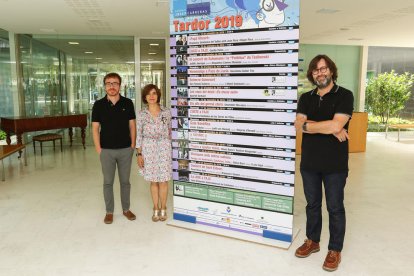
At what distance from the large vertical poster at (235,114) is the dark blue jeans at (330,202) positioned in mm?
253

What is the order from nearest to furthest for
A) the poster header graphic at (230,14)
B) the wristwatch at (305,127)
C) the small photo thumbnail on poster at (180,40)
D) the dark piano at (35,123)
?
the wristwatch at (305,127) < the poster header graphic at (230,14) < the small photo thumbnail on poster at (180,40) < the dark piano at (35,123)

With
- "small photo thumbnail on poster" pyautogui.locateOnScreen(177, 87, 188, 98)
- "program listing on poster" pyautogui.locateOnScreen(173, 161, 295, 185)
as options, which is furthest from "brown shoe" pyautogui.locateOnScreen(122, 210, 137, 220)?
"small photo thumbnail on poster" pyautogui.locateOnScreen(177, 87, 188, 98)

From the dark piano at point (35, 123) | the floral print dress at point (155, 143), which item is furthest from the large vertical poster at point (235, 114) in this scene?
the dark piano at point (35, 123)

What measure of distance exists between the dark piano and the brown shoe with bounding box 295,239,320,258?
6528mm

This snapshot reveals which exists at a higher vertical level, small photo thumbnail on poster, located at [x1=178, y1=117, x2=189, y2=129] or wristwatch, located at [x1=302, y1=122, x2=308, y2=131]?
wristwatch, located at [x1=302, y1=122, x2=308, y2=131]

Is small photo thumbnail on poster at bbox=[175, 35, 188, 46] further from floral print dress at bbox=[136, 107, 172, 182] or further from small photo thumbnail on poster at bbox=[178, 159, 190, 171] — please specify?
small photo thumbnail on poster at bbox=[178, 159, 190, 171]

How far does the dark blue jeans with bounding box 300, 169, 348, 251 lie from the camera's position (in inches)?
119

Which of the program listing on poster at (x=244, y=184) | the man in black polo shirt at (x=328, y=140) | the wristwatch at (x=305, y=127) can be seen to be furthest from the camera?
the program listing on poster at (x=244, y=184)

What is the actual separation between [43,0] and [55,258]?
4.25 m

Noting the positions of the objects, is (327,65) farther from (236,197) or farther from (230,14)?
(236,197)

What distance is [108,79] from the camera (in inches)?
159

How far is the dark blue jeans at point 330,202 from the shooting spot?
302cm

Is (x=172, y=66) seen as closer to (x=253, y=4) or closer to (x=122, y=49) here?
(x=253, y=4)

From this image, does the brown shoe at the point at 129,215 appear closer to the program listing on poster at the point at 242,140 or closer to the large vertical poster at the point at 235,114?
the large vertical poster at the point at 235,114
